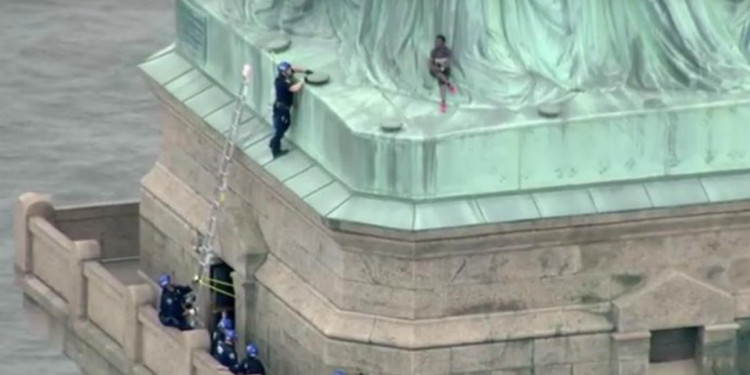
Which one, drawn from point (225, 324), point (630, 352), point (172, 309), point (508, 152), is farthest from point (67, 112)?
point (508, 152)

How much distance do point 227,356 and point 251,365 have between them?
47 centimetres

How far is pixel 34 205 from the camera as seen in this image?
322 ft

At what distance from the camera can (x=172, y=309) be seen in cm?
9306

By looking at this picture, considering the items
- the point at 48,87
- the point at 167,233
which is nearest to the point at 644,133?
the point at 167,233

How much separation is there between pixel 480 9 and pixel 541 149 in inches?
103

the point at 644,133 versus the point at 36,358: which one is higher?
A: the point at 644,133

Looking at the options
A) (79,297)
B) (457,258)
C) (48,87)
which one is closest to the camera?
(457,258)

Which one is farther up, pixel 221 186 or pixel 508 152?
pixel 508 152

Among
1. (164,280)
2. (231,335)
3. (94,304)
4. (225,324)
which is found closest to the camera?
(231,335)

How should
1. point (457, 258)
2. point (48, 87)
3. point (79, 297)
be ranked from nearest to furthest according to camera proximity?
point (457, 258) → point (79, 297) → point (48, 87)

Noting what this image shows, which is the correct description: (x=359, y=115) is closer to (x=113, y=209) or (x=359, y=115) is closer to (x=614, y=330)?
(x=614, y=330)

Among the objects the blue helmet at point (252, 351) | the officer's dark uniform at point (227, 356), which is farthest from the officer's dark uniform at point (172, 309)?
the blue helmet at point (252, 351)

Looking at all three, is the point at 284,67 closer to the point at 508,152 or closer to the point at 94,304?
the point at 508,152

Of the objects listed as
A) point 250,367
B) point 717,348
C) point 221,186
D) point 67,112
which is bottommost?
point 67,112
